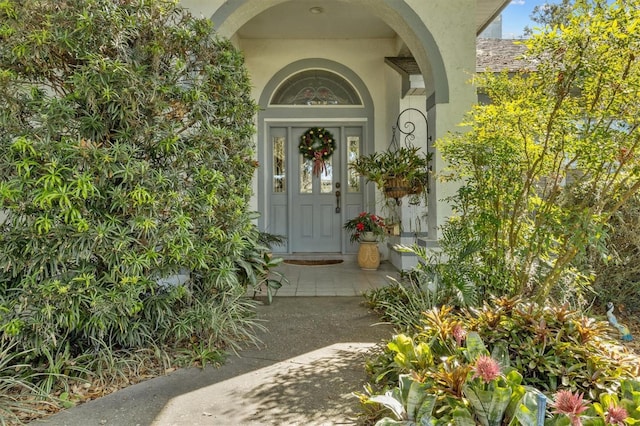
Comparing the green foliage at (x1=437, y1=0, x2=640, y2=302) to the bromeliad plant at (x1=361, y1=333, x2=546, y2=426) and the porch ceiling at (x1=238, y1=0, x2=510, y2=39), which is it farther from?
Answer: the porch ceiling at (x1=238, y1=0, x2=510, y2=39)

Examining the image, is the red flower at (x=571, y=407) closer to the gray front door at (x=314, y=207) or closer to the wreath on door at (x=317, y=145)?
the gray front door at (x=314, y=207)

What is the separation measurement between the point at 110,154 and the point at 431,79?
3.35m

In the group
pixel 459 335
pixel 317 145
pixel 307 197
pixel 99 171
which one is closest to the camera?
pixel 459 335

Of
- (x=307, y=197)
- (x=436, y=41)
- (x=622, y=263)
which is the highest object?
(x=436, y=41)

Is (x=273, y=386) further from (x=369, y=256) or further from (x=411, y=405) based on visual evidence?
(x=369, y=256)

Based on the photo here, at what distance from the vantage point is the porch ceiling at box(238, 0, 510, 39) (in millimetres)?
5336

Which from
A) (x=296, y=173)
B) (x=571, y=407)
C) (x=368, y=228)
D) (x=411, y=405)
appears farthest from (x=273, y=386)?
(x=296, y=173)

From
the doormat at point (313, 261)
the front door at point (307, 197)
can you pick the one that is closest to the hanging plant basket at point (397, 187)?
the front door at point (307, 197)

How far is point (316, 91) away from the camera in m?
6.69

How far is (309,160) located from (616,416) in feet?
18.7

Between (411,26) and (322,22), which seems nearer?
(411,26)

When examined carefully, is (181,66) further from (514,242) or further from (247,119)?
(514,242)

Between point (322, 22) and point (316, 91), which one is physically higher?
point (322, 22)

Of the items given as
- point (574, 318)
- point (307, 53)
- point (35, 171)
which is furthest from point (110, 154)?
point (307, 53)
